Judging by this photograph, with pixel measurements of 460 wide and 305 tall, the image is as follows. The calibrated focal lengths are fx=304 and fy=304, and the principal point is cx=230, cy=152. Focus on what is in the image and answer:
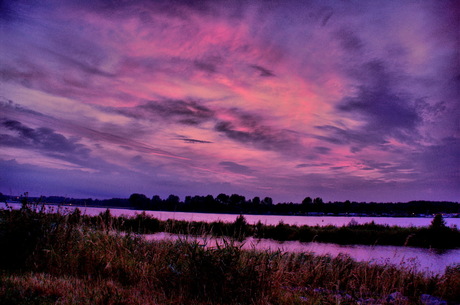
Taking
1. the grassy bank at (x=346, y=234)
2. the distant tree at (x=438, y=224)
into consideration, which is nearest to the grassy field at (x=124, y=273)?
the grassy bank at (x=346, y=234)

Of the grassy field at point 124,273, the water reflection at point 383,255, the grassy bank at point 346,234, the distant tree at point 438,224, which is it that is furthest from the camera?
the distant tree at point 438,224

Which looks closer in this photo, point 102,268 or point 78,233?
point 102,268

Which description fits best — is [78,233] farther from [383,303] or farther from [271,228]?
[271,228]

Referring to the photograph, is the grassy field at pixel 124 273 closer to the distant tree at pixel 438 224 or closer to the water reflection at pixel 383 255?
the water reflection at pixel 383 255

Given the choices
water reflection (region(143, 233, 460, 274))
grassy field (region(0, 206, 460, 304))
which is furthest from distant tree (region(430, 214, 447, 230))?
grassy field (region(0, 206, 460, 304))

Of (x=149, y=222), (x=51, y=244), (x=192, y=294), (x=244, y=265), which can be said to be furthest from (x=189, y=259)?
(x=149, y=222)

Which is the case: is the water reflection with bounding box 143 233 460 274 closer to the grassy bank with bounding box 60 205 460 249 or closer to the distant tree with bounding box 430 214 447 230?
the grassy bank with bounding box 60 205 460 249

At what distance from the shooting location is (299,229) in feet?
118

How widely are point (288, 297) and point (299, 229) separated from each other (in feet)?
104

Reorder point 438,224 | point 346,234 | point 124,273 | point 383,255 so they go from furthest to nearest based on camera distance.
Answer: point 346,234 < point 438,224 < point 383,255 < point 124,273

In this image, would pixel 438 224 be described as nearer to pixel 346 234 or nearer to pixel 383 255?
pixel 346 234

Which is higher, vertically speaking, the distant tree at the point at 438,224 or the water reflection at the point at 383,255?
the distant tree at the point at 438,224

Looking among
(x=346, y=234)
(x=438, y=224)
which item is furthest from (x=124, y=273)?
(x=438, y=224)

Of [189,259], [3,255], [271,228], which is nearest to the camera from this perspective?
[189,259]
